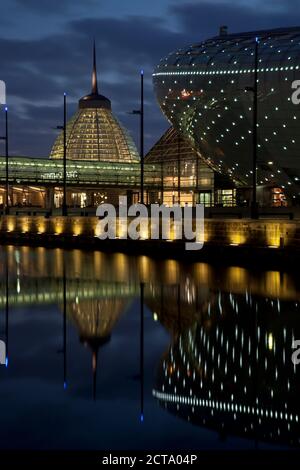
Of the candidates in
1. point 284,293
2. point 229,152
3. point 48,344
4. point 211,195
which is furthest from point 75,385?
point 211,195

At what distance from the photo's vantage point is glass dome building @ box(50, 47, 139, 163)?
168250mm

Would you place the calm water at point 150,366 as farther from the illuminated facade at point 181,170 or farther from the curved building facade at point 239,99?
the illuminated facade at point 181,170

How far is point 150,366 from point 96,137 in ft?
527

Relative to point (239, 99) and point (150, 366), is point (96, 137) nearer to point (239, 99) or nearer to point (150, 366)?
point (239, 99)

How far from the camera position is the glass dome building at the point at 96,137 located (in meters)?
168

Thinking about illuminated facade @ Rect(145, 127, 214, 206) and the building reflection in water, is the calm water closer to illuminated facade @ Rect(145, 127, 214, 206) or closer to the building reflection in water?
the building reflection in water

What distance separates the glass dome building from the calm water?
478 ft

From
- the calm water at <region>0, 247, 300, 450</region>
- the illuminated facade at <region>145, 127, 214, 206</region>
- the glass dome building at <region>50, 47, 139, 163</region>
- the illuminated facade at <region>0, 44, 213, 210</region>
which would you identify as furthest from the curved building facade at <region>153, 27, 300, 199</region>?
the glass dome building at <region>50, 47, 139, 163</region>

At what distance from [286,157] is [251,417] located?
54.0m

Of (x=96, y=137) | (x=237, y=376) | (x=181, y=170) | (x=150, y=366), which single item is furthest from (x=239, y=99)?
(x=96, y=137)

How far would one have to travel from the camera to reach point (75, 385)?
415 inches

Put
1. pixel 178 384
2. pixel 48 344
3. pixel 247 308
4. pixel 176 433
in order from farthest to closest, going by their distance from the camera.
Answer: pixel 247 308
pixel 48 344
pixel 178 384
pixel 176 433

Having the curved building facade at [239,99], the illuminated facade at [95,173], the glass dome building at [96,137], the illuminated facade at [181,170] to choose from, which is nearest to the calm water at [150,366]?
the curved building facade at [239,99]

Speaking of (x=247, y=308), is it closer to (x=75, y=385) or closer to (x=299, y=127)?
(x=75, y=385)
